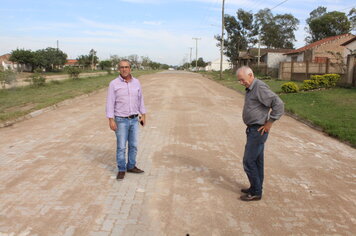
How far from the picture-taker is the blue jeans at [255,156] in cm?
381

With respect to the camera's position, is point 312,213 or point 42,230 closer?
point 42,230

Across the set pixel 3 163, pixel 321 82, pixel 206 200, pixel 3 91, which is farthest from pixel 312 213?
pixel 3 91

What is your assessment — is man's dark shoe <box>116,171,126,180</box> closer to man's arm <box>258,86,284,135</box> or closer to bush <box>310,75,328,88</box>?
man's arm <box>258,86,284,135</box>

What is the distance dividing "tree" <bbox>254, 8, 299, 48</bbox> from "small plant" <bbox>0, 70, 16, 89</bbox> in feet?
176

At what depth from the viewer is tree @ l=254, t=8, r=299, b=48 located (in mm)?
63500

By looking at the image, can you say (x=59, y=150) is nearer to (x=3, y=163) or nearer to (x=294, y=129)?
(x=3, y=163)

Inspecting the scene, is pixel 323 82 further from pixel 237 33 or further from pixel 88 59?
pixel 88 59

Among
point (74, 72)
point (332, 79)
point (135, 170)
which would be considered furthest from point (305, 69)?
point (74, 72)

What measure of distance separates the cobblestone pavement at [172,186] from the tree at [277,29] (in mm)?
60471

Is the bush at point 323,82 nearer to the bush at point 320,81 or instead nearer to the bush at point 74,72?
the bush at point 320,81

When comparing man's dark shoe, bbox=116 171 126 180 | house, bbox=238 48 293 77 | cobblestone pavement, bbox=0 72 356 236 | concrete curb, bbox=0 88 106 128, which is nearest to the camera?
cobblestone pavement, bbox=0 72 356 236

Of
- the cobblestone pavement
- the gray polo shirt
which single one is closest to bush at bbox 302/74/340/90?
the cobblestone pavement

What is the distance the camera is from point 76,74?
99.2 feet

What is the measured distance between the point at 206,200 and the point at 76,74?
28.7m
